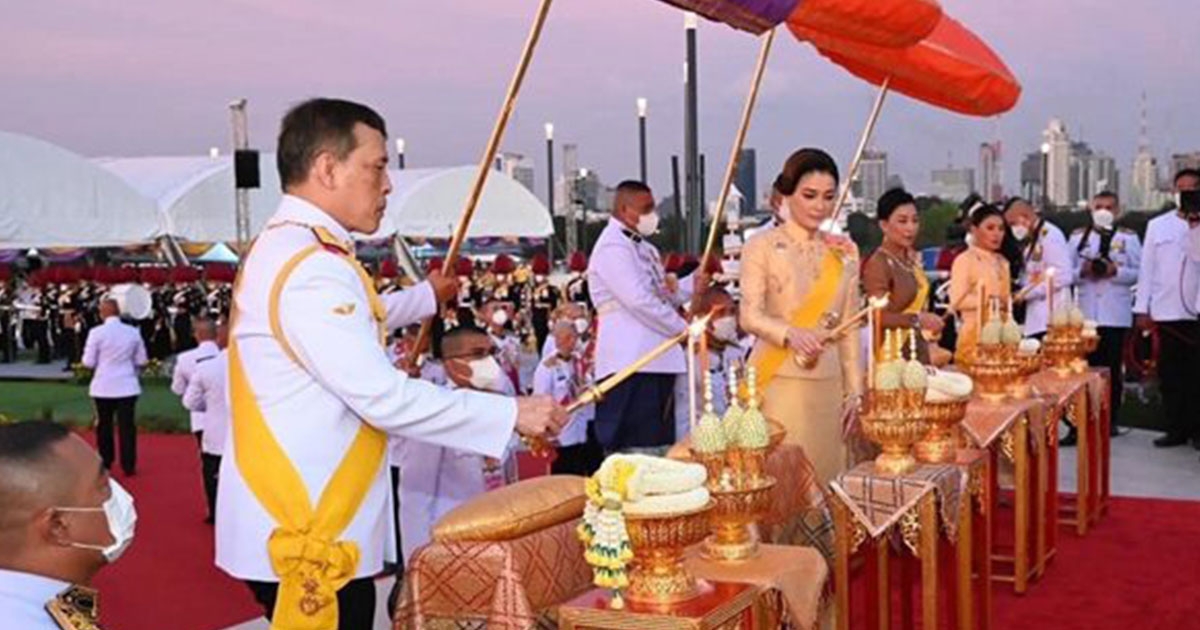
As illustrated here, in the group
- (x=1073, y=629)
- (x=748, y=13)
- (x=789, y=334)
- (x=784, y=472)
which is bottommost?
(x=1073, y=629)

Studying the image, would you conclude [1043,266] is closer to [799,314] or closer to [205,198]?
[799,314]

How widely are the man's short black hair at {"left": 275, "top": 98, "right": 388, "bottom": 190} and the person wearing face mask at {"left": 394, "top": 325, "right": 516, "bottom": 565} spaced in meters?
2.15

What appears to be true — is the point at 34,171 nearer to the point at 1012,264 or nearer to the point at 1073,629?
the point at 1012,264

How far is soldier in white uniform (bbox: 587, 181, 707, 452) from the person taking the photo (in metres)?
5.57

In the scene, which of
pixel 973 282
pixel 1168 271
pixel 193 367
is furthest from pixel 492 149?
pixel 1168 271

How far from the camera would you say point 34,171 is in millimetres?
18734

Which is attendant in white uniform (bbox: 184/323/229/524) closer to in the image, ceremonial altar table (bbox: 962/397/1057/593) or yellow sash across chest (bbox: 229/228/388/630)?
ceremonial altar table (bbox: 962/397/1057/593)

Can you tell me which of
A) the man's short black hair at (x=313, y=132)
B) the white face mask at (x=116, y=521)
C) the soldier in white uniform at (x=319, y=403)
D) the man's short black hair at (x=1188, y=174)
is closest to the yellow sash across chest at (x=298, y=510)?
the soldier in white uniform at (x=319, y=403)

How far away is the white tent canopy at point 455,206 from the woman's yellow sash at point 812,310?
2594cm

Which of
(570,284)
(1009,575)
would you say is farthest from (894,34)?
(570,284)

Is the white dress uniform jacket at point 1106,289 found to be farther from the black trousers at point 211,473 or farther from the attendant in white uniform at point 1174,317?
the black trousers at point 211,473

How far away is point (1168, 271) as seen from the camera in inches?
314

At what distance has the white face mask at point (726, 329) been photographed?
6.48 m

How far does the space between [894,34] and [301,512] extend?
13.6 ft
